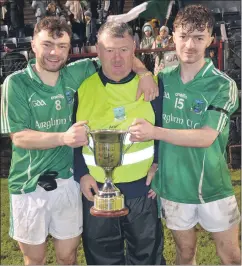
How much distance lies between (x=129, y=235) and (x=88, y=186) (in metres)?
0.44

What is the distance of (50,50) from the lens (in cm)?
316

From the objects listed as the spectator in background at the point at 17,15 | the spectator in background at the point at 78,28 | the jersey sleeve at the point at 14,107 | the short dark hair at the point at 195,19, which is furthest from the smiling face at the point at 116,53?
the spectator in background at the point at 17,15

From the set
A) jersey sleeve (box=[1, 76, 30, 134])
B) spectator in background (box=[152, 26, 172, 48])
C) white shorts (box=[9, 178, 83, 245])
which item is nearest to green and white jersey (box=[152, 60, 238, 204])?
white shorts (box=[9, 178, 83, 245])

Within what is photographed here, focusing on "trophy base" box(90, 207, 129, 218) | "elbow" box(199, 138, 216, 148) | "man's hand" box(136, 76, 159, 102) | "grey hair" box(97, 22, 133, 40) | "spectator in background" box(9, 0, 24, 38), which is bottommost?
"trophy base" box(90, 207, 129, 218)

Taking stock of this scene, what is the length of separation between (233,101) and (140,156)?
2.36ft

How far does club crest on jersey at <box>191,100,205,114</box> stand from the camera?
3.16 m

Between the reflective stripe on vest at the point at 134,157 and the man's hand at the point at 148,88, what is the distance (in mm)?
368

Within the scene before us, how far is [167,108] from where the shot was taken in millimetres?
3277

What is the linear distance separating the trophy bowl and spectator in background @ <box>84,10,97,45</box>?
8.73m

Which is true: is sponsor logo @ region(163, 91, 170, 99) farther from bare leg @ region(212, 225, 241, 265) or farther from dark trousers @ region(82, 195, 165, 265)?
bare leg @ region(212, 225, 241, 265)

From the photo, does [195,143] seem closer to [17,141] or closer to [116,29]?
[116,29]

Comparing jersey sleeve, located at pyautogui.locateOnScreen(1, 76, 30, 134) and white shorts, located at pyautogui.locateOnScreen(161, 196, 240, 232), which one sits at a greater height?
jersey sleeve, located at pyautogui.locateOnScreen(1, 76, 30, 134)

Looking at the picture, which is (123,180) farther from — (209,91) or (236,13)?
(236,13)

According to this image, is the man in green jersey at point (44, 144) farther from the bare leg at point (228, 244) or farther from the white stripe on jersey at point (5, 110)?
the bare leg at point (228, 244)
